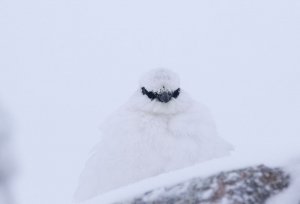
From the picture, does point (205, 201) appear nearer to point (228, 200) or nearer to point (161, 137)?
point (228, 200)

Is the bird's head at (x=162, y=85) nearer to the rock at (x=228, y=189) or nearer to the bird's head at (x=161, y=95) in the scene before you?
the bird's head at (x=161, y=95)

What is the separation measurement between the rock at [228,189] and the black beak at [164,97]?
10.6 feet

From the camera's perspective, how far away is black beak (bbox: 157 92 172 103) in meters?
5.14

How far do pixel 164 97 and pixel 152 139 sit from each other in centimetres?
80

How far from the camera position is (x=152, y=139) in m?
4.57

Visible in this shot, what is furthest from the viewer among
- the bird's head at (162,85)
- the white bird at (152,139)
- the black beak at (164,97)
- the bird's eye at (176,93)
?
the bird's eye at (176,93)

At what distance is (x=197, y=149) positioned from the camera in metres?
4.47

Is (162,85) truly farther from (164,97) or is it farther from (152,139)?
(152,139)

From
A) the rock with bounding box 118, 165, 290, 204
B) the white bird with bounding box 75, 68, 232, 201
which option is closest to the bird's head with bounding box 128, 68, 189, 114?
the white bird with bounding box 75, 68, 232, 201

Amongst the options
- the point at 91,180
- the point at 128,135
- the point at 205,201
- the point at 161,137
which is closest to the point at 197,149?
the point at 161,137

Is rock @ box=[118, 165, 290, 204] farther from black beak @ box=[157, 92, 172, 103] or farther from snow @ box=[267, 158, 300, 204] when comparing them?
black beak @ box=[157, 92, 172, 103]

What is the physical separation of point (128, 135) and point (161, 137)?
1.15 feet

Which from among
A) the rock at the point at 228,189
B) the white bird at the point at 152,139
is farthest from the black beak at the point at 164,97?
the rock at the point at 228,189

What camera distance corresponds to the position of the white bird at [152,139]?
432 cm
